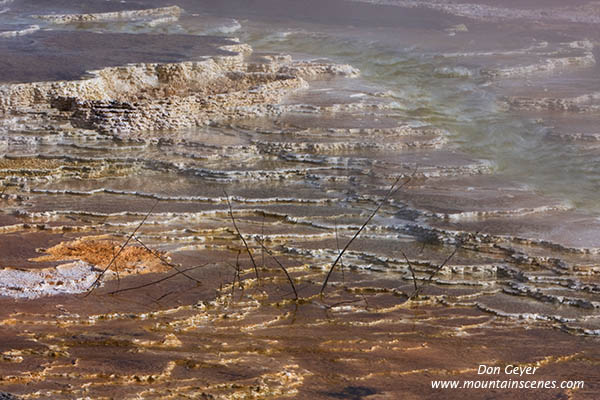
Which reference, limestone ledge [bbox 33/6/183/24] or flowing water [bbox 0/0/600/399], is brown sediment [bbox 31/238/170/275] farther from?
limestone ledge [bbox 33/6/183/24]

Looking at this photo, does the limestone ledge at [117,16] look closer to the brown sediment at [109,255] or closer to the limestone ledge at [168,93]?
the limestone ledge at [168,93]

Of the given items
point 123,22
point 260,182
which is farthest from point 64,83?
point 123,22

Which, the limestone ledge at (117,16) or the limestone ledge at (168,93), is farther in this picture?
the limestone ledge at (117,16)

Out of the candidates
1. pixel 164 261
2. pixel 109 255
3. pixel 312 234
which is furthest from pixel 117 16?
pixel 164 261

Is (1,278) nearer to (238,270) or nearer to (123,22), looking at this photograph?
(238,270)

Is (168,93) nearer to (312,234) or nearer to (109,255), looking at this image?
(312,234)

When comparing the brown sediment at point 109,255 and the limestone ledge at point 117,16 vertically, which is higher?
the limestone ledge at point 117,16

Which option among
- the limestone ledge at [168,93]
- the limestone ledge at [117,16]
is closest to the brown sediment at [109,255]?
the limestone ledge at [168,93]

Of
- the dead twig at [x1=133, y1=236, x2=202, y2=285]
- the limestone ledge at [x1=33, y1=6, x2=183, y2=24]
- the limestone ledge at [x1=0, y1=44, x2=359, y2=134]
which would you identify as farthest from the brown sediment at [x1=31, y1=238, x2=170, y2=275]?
the limestone ledge at [x1=33, y1=6, x2=183, y2=24]
